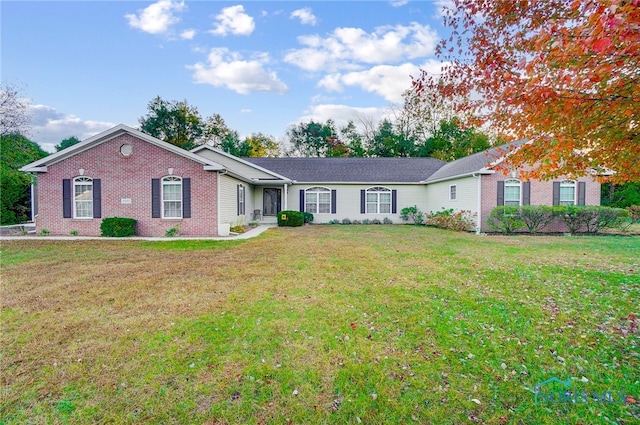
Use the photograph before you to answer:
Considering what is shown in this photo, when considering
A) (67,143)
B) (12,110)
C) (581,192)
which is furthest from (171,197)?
(67,143)

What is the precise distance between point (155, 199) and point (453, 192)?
1475 centimetres

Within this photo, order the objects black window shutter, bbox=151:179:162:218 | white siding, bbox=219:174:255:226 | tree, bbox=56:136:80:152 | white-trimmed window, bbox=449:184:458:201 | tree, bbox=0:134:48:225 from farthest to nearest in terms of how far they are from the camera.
A: tree, bbox=56:136:80:152 → tree, bbox=0:134:48:225 → white-trimmed window, bbox=449:184:458:201 → white siding, bbox=219:174:255:226 → black window shutter, bbox=151:179:162:218

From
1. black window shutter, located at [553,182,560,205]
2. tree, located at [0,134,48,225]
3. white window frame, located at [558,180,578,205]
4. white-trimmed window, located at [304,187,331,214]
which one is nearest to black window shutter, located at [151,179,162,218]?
white-trimmed window, located at [304,187,331,214]

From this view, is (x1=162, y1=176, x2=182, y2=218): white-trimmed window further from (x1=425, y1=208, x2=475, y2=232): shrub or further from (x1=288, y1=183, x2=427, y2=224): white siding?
(x1=425, y1=208, x2=475, y2=232): shrub

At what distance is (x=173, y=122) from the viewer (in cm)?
3753

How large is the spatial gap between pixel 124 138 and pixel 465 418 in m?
14.6

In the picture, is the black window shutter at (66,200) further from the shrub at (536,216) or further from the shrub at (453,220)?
the shrub at (536,216)

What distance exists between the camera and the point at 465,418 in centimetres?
240

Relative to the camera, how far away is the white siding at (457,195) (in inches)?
597

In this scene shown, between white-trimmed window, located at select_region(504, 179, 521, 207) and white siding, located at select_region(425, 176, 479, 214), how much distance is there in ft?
4.84

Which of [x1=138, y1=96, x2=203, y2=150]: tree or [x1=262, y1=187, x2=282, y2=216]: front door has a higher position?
[x1=138, y1=96, x2=203, y2=150]: tree

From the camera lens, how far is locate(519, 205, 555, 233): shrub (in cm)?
1409

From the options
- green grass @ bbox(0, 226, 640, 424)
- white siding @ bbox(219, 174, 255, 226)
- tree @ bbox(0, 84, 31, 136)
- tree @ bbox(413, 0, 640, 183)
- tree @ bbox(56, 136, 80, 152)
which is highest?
tree @ bbox(56, 136, 80, 152)

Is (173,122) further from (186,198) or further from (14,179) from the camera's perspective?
(186,198)
